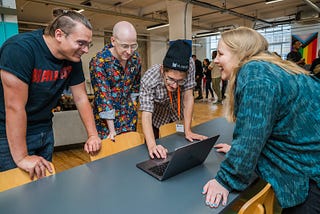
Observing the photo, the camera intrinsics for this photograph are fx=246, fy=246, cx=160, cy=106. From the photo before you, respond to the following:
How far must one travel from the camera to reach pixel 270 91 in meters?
0.78

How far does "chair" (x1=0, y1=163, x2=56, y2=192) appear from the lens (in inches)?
44.1

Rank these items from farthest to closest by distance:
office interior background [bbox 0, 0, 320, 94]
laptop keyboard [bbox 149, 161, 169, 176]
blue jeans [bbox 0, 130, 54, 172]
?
1. office interior background [bbox 0, 0, 320, 94]
2. blue jeans [bbox 0, 130, 54, 172]
3. laptop keyboard [bbox 149, 161, 169, 176]

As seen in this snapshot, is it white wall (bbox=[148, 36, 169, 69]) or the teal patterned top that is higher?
white wall (bbox=[148, 36, 169, 69])

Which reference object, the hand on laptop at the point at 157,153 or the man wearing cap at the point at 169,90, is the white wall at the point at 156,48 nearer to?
the man wearing cap at the point at 169,90

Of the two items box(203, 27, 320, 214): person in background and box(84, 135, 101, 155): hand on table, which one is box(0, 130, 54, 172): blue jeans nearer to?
box(84, 135, 101, 155): hand on table

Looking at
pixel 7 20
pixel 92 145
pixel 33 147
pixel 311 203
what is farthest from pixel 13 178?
pixel 7 20

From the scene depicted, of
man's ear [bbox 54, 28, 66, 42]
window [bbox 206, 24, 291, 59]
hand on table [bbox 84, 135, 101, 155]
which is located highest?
window [bbox 206, 24, 291, 59]

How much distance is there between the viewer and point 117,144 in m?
1.65

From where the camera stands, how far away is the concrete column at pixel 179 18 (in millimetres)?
7117

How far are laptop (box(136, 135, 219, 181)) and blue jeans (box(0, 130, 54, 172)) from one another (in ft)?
1.93

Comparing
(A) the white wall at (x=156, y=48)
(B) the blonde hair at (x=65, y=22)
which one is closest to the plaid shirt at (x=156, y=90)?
(B) the blonde hair at (x=65, y=22)

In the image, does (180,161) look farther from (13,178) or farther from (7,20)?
(7,20)

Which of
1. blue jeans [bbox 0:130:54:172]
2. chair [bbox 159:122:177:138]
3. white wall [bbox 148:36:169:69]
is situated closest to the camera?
blue jeans [bbox 0:130:54:172]

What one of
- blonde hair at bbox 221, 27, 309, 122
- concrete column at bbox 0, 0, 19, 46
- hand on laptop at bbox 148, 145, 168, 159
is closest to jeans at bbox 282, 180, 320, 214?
blonde hair at bbox 221, 27, 309, 122
